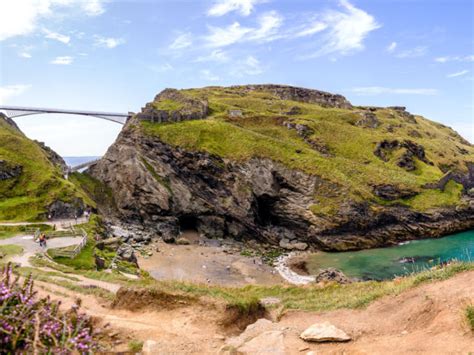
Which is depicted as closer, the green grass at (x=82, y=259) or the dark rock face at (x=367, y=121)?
the green grass at (x=82, y=259)

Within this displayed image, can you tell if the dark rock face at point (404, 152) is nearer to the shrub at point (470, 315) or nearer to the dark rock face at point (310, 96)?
the dark rock face at point (310, 96)

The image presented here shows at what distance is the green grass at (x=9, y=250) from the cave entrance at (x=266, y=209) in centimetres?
5069

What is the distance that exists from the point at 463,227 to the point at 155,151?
252ft

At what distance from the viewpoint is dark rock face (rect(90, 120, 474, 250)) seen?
7462 centimetres

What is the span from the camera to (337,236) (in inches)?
2867

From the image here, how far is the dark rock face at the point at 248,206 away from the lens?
74625 millimetres

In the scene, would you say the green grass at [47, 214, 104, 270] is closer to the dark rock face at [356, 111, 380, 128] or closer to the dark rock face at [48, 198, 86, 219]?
the dark rock face at [48, 198, 86, 219]

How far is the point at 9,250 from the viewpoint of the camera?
37.6m

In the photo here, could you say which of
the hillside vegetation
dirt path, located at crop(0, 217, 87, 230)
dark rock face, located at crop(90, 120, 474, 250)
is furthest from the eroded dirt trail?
the hillside vegetation

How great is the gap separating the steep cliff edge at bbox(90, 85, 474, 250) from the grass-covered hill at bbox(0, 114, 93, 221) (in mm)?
17809

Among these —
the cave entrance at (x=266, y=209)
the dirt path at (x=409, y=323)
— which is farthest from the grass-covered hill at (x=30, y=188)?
the dirt path at (x=409, y=323)

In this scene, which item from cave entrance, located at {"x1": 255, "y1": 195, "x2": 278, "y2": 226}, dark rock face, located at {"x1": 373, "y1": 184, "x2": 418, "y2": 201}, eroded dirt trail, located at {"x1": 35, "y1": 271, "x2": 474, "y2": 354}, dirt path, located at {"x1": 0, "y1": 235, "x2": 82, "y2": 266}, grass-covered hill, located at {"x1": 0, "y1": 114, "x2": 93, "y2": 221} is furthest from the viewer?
dark rock face, located at {"x1": 373, "y1": 184, "x2": 418, "y2": 201}

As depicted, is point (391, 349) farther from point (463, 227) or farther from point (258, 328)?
point (463, 227)

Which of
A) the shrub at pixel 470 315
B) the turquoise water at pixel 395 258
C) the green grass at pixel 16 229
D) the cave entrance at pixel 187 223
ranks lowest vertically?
the turquoise water at pixel 395 258
